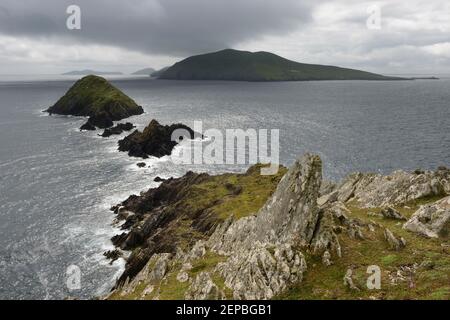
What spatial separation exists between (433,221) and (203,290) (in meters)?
18.7

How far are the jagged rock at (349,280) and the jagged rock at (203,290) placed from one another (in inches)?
312

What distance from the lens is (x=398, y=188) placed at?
1665 inches

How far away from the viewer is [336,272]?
24203 millimetres

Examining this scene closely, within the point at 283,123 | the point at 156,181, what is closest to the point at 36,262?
the point at 156,181

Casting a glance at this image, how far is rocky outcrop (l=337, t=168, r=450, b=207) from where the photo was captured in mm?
39031

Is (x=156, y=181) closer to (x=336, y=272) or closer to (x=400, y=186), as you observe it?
(x=400, y=186)

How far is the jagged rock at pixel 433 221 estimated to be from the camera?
2788 cm

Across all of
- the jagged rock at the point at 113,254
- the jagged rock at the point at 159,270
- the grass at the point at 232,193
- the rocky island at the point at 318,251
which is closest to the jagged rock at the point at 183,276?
the rocky island at the point at 318,251

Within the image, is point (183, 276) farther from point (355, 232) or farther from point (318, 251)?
point (355, 232)

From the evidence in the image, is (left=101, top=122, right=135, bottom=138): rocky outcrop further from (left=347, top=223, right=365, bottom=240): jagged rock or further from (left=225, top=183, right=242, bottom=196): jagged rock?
(left=347, top=223, right=365, bottom=240): jagged rock

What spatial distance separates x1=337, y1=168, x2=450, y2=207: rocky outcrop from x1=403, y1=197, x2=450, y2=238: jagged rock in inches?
263

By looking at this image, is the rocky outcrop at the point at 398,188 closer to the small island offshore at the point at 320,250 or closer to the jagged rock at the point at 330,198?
the small island offshore at the point at 320,250

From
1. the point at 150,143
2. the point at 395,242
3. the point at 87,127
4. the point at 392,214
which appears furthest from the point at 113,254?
the point at 87,127

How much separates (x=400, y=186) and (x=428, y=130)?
131276 millimetres
